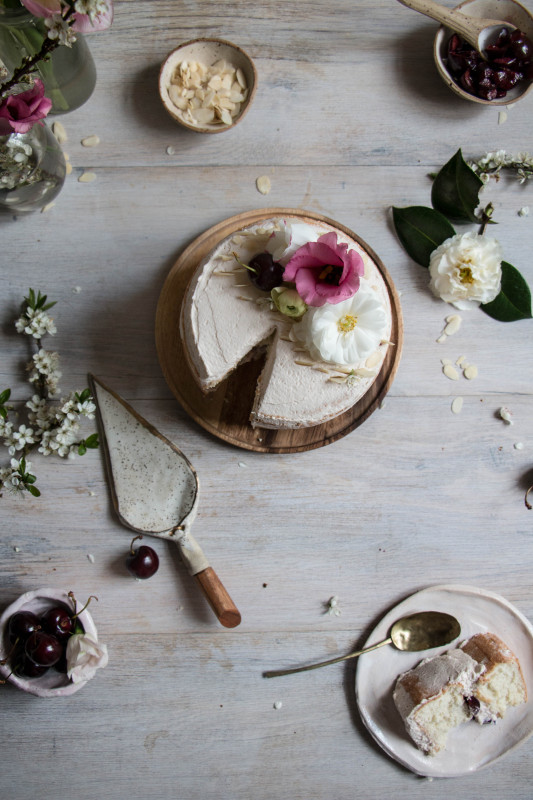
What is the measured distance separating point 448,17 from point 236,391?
1169 mm

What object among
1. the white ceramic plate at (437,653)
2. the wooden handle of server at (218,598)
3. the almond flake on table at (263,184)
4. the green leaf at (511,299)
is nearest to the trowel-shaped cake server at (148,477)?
the wooden handle of server at (218,598)

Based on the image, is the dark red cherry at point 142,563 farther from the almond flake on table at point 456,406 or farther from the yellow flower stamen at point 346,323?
the almond flake on table at point 456,406

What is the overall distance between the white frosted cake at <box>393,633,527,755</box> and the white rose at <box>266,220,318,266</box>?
3.83 ft

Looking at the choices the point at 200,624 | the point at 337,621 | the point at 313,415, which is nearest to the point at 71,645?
the point at 200,624

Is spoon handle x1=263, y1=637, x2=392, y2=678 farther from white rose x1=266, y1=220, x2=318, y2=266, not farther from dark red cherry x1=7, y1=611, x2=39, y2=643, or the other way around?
white rose x1=266, y1=220, x2=318, y2=266

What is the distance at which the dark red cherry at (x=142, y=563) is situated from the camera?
1740 mm

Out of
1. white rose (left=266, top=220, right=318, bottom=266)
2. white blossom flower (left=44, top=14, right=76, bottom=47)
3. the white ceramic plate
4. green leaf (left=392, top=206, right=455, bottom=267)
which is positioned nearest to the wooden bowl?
green leaf (left=392, top=206, right=455, bottom=267)

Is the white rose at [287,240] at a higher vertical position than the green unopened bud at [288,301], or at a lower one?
higher

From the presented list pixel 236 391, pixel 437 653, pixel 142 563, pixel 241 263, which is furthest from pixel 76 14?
pixel 437 653

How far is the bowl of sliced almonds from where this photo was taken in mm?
1793

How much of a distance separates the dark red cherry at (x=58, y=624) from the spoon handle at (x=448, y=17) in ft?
6.14

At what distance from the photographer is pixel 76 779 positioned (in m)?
1.80

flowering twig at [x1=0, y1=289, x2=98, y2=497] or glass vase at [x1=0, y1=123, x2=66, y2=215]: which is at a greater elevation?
glass vase at [x1=0, y1=123, x2=66, y2=215]

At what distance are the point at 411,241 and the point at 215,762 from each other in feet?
5.17
